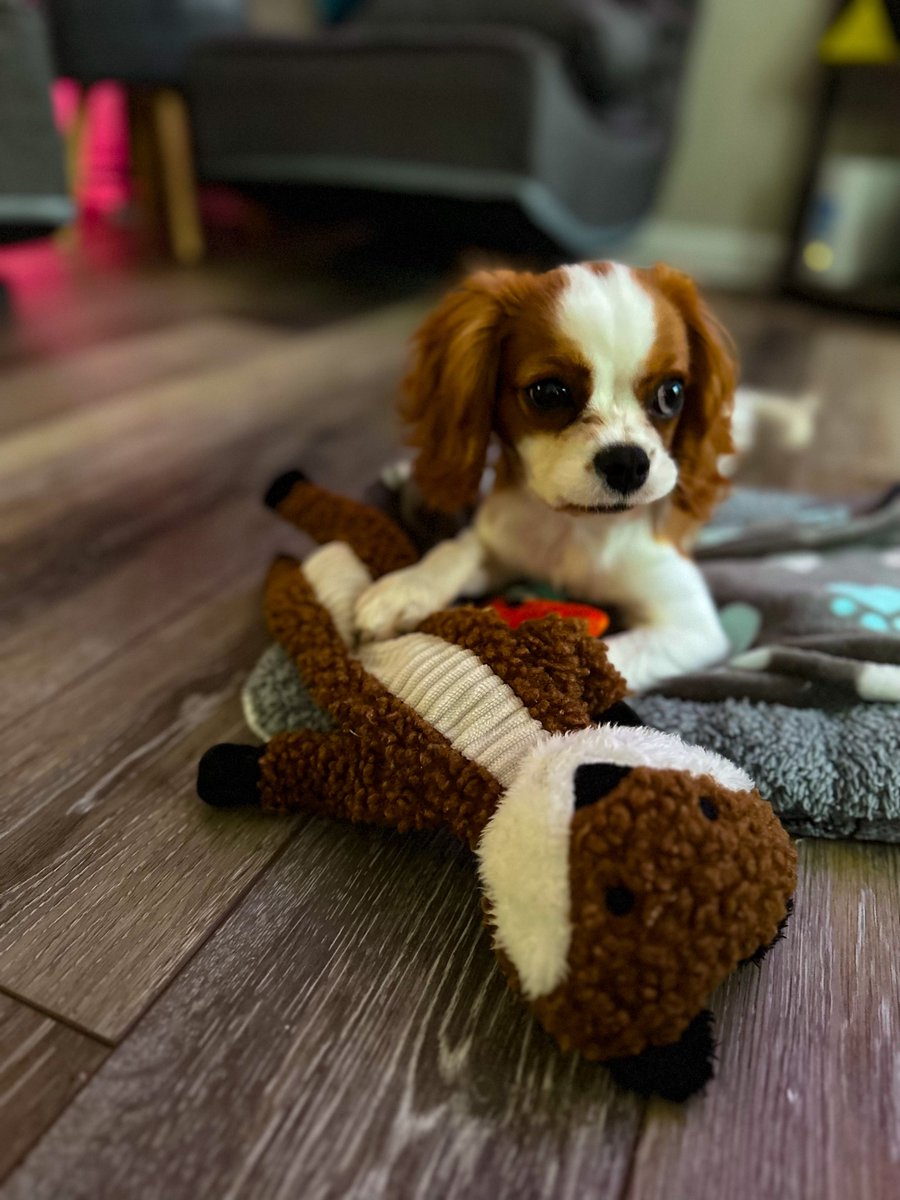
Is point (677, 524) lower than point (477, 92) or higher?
lower

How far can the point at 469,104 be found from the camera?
2523 millimetres

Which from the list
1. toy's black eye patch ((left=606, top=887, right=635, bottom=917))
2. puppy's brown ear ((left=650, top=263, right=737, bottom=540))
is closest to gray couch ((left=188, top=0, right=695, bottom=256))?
puppy's brown ear ((left=650, top=263, right=737, bottom=540))

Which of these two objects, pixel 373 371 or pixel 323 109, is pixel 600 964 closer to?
pixel 373 371

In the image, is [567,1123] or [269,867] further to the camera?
[269,867]

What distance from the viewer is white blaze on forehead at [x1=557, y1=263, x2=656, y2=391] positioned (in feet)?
2.64

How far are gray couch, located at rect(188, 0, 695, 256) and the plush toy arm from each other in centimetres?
224

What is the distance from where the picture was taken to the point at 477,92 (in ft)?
8.21

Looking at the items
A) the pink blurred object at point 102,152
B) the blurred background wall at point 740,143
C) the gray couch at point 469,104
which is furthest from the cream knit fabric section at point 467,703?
the pink blurred object at point 102,152

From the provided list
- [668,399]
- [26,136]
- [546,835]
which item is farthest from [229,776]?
[26,136]

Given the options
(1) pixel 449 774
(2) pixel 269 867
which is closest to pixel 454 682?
(1) pixel 449 774

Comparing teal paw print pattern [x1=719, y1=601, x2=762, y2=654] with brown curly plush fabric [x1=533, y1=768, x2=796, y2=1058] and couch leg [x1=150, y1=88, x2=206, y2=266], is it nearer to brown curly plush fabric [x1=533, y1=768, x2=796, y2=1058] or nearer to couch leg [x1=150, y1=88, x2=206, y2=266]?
brown curly plush fabric [x1=533, y1=768, x2=796, y2=1058]

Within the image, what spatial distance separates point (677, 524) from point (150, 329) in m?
1.95

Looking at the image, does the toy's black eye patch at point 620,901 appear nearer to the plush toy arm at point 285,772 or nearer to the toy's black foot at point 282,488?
the plush toy arm at point 285,772

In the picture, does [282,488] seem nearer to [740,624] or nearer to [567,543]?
[567,543]
